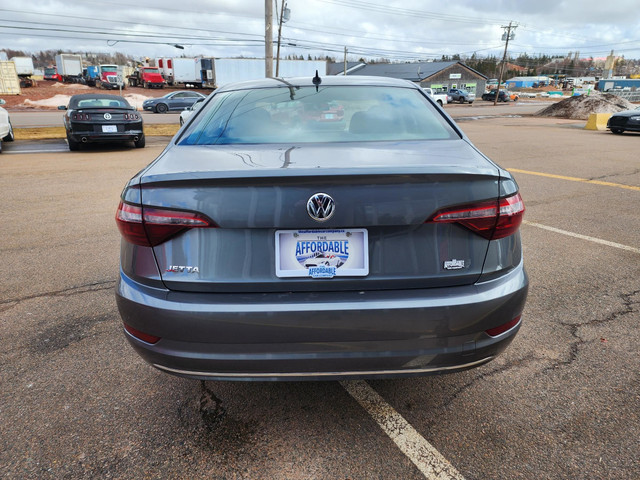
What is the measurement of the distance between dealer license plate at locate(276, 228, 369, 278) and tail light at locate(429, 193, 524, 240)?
317 millimetres

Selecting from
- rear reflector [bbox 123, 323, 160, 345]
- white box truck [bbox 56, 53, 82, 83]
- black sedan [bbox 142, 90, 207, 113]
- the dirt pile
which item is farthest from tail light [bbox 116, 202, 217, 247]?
white box truck [bbox 56, 53, 82, 83]

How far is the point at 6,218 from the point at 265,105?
4670 millimetres

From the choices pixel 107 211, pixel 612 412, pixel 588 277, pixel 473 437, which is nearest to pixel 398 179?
pixel 473 437

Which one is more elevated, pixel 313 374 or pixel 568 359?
pixel 313 374

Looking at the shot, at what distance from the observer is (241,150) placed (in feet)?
7.32

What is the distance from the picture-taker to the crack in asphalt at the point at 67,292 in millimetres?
3438

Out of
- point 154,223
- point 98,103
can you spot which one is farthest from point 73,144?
point 154,223

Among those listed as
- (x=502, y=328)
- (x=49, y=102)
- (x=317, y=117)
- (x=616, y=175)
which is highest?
(x=317, y=117)

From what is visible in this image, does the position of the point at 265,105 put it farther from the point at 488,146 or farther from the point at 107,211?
the point at 488,146

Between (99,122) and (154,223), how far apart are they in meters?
11.0

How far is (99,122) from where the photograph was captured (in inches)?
444

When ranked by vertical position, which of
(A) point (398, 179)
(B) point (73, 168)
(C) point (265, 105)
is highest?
(C) point (265, 105)

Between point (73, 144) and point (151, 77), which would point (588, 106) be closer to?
point (73, 144)

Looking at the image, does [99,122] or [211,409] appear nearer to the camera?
[211,409]
